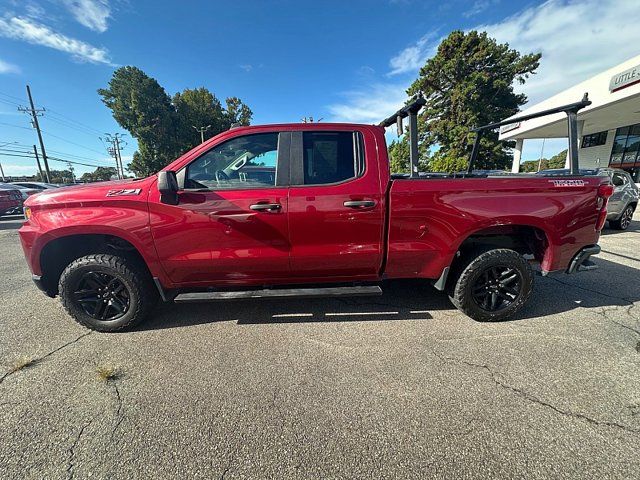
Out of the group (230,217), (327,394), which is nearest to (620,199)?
(327,394)

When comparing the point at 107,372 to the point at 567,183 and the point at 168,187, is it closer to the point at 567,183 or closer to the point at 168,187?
the point at 168,187

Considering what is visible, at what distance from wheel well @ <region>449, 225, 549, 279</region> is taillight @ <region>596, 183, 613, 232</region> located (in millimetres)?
551

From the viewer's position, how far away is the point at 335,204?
2688 mm

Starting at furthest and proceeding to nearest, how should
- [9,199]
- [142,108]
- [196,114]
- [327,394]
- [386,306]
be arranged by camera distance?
[196,114], [142,108], [9,199], [386,306], [327,394]

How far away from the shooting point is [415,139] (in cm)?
303

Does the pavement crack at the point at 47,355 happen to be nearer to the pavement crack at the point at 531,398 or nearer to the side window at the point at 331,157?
the side window at the point at 331,157

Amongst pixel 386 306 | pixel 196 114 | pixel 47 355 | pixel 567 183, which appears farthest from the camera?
pixel 196 114

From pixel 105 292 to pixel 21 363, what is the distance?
2.60 ft

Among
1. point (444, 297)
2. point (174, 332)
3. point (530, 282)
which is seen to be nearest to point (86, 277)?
point (174, 332)

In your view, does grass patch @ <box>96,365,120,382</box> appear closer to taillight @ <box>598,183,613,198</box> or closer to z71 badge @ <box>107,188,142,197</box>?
z71 badge @ <box>107,188,142,197</box>

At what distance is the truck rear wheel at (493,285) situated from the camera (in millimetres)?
2982

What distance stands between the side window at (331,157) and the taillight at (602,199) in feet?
7.90

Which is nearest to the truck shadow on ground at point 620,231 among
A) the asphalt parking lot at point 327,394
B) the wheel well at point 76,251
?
the asphalt parking lot at point 327,394

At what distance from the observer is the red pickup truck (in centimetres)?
269
